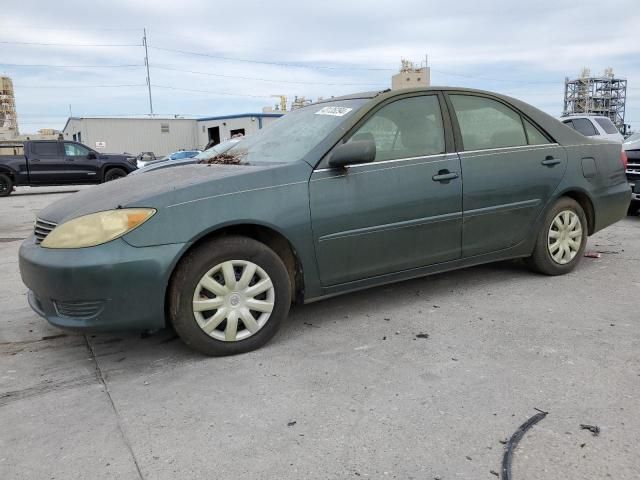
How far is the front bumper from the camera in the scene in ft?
9.05

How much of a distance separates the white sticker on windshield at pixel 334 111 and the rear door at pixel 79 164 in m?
15.8

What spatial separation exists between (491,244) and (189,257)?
239 centimetres

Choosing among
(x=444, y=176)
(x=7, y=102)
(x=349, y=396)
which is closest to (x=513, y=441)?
(x=349, y=396)

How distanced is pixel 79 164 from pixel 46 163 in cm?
99

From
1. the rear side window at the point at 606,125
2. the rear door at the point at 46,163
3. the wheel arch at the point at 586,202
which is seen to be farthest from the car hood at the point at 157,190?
the rear door at the point at 46,163

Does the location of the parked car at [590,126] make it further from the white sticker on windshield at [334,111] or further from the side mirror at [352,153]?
the side mirror at [352,153]

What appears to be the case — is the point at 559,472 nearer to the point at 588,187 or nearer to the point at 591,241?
the point at 588,187

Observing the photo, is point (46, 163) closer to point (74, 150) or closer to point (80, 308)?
point (74, 150)

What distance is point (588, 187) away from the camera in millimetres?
4637

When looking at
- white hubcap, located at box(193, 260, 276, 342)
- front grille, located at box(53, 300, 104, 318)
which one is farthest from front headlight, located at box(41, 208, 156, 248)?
white hubcap, located at box(193, 260, 276, 342)

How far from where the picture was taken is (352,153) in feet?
10.8

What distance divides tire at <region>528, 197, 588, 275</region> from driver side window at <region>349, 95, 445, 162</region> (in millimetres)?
1319

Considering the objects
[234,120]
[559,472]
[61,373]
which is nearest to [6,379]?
[61,373]

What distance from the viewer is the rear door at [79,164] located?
17422mm
